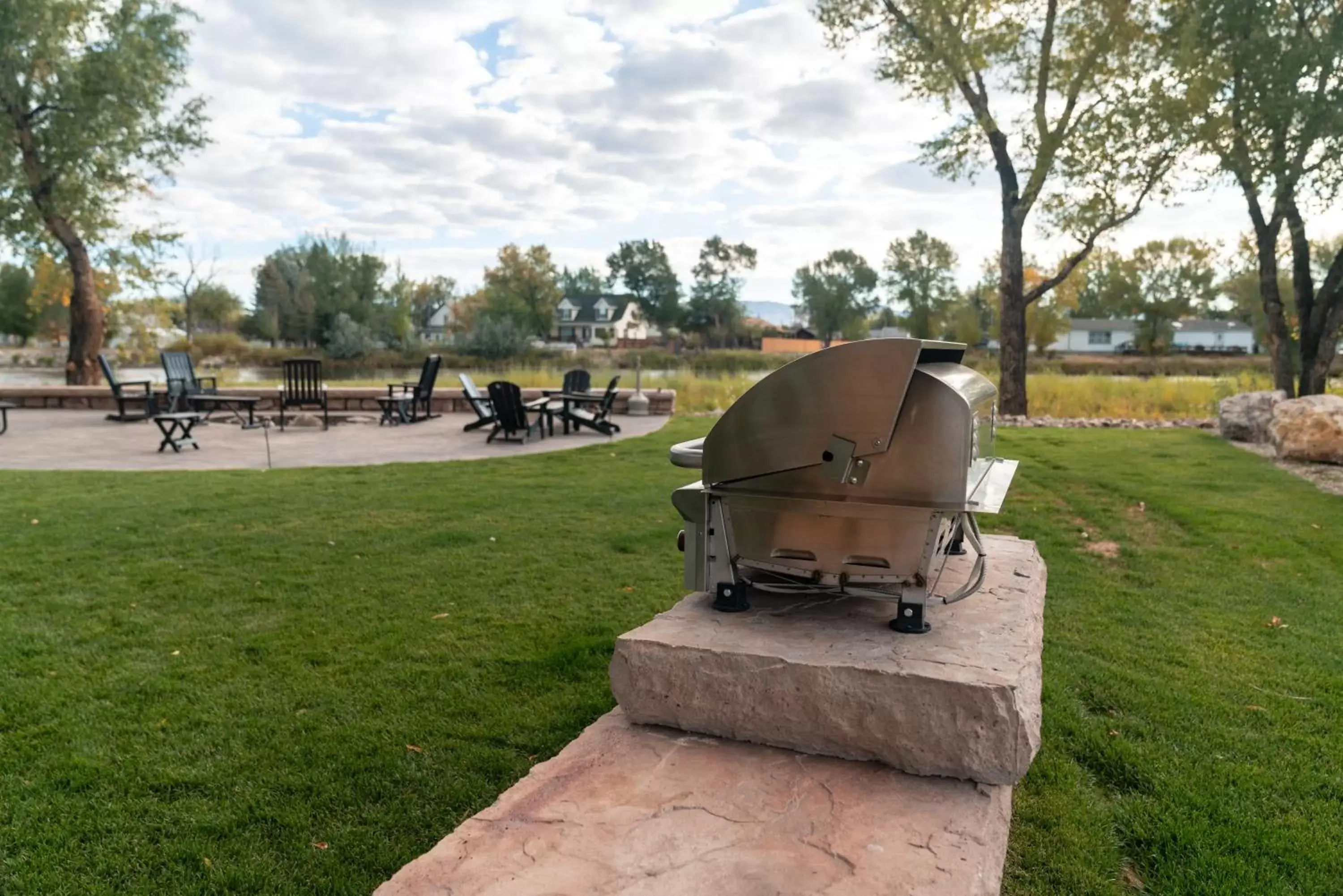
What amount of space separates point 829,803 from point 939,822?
0.26 metres

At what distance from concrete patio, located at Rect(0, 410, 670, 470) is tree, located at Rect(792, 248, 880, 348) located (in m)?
59.2

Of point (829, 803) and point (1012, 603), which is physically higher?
point (1012, 603)

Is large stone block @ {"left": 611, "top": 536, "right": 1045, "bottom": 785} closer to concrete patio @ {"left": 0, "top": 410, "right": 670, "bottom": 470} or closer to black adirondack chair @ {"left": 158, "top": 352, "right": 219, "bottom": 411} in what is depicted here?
concrete patio @ {"left": 0, "top": 410, "right": 670, "bottom": 470}

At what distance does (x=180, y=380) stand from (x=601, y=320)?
6281cm

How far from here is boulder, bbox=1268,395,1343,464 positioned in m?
8.73

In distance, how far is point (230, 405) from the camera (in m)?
13.6

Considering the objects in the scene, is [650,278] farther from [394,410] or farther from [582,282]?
[394,410]

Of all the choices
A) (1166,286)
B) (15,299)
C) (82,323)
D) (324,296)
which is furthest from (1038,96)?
(15,299)

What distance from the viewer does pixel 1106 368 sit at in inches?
1454

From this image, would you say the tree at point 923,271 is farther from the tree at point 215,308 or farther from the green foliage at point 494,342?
the tree at point 215,308

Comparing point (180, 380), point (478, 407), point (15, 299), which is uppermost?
point (15, 299)

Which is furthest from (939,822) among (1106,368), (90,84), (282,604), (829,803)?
(1106,368)

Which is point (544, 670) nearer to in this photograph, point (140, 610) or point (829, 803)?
point (829, 803)

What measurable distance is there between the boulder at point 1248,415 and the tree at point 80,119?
2007 centimetres
